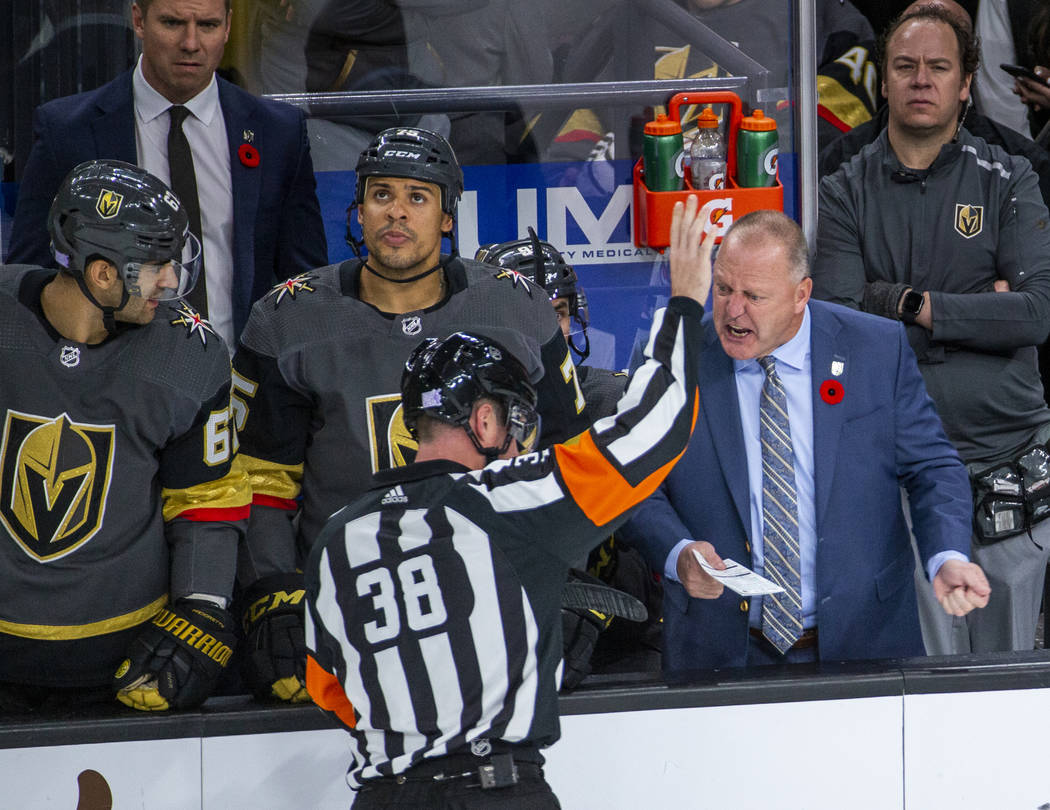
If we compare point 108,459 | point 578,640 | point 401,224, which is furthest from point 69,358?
point 578,640

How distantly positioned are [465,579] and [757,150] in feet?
8.08

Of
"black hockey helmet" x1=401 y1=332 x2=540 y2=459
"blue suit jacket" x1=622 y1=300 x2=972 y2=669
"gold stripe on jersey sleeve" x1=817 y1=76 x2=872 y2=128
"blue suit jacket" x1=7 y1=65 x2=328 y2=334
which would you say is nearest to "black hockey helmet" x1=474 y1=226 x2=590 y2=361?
"blue suit jacket" x1=7 y1=65 x2=328 y2=334

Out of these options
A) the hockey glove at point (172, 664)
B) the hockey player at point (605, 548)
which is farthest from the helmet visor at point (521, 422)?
the hockey player at point (605, 548)

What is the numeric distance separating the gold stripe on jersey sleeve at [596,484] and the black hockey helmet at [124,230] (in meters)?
1.01

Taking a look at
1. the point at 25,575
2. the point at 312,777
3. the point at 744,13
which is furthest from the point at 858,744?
the point at 744,13

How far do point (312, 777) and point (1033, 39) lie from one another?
371cm

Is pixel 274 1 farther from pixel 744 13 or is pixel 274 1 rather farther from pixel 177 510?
pixel 177 510

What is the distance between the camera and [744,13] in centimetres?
484

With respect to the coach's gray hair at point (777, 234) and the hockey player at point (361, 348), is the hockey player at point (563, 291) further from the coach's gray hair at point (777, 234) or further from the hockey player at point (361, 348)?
the coach's gray hair at point (777, 234)

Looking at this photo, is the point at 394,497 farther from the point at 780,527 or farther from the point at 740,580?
the point at 780,527

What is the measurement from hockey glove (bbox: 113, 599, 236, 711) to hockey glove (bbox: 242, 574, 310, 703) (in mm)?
90

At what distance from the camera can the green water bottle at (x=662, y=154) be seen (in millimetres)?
4375

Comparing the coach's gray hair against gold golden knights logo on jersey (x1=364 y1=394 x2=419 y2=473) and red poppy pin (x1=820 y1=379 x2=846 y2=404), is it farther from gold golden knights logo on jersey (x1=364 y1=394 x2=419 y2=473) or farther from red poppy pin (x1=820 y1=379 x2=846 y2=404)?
gold golden knights logo on jersey (x1=364 y1=394 x2=419 y2=473)

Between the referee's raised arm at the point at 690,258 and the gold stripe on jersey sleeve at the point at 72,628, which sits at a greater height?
the referee's raised arm at the point at 690,258
